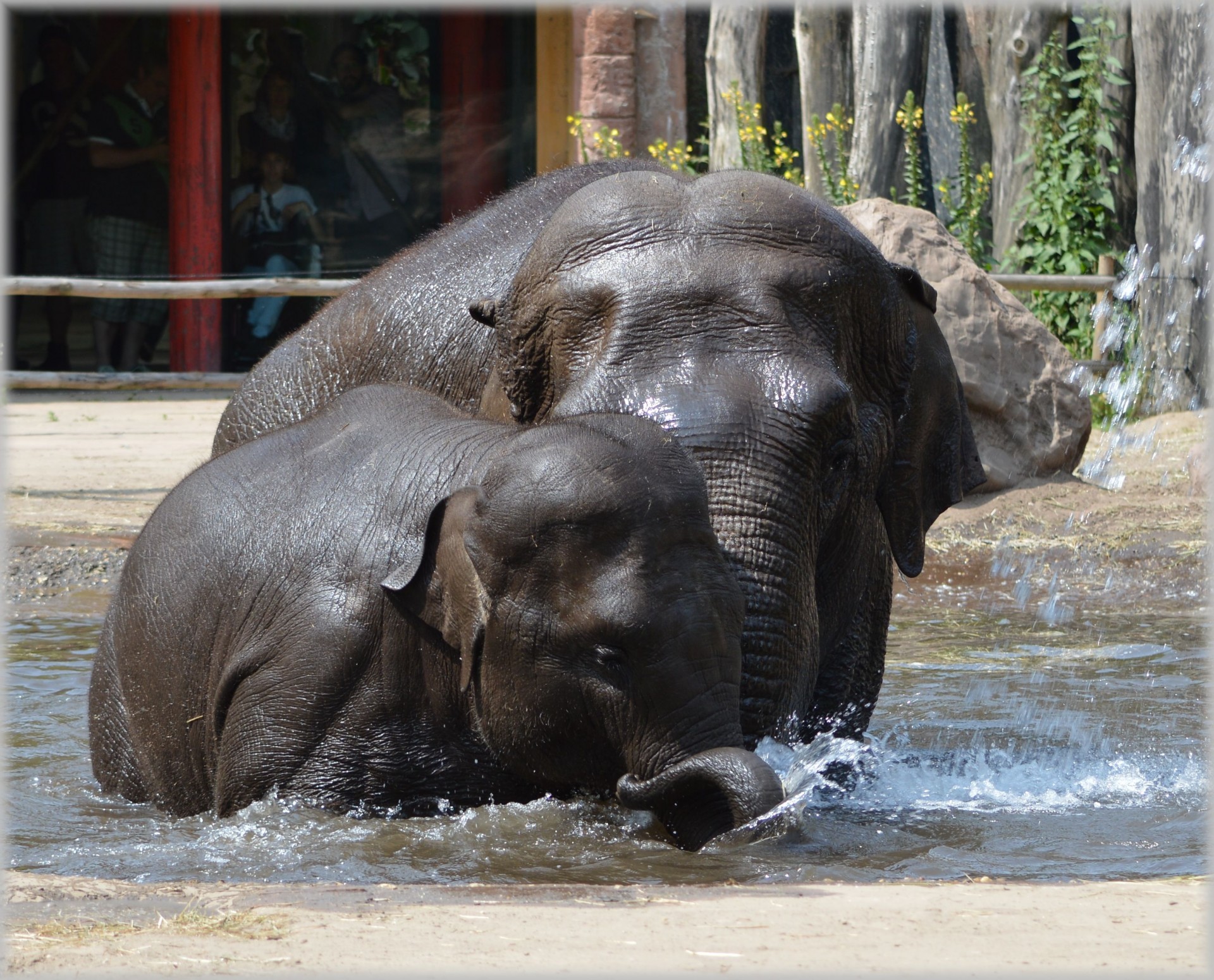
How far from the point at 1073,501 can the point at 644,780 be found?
6.65m

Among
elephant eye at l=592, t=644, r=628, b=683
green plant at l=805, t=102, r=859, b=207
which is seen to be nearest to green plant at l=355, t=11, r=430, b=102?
green plant at l=805, t=102, r=859, b=207

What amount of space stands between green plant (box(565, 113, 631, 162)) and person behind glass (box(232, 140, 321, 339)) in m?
3.00

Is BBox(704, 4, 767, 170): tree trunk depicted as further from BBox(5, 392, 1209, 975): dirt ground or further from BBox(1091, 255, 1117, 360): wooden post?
BBox(5, 392, 1209, 975): dirt ground

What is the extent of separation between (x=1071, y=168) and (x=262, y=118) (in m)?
7.17

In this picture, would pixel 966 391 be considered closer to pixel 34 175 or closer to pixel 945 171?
pixel 945 171

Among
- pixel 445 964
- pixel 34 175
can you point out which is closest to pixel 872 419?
pixel 445 964

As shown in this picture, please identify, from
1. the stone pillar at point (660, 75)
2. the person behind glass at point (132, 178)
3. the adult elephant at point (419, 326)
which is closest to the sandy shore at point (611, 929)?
the adult elephant at point (419, 326)

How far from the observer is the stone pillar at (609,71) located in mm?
14555

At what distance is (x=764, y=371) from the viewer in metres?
4.24

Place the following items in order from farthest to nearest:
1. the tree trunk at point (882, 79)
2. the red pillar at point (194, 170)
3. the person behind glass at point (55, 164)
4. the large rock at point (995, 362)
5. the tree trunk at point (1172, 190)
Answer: the person behind glass at point (55, 164) → the red pillar at point (194, 170) → the tree trunk at point (882, 79) → the tree trunk at point (1172, 190) → the large rock at point (995, 362)

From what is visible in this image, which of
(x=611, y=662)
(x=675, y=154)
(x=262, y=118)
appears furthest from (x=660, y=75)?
A: (x=611, y=662)

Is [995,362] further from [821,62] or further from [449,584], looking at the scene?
[449,584]

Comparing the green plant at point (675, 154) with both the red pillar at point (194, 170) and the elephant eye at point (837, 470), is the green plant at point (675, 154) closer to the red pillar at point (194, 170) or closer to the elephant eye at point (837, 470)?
the red pillar at point (194, 170)

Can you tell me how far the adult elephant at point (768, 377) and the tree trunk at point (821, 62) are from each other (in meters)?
8.74
